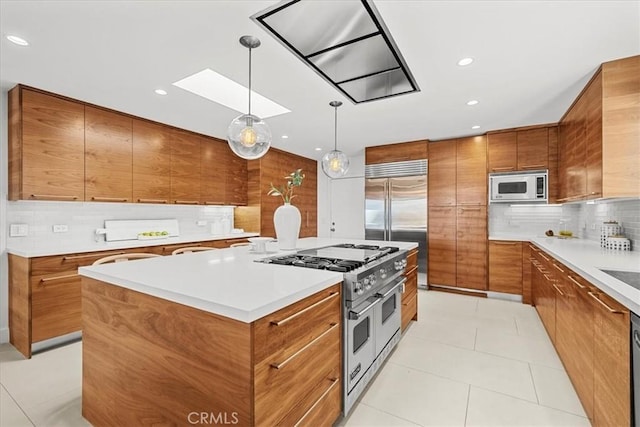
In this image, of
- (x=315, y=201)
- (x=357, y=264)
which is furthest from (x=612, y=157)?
(x=315, y=201)

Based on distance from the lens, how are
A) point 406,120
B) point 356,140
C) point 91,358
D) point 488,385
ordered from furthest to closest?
1. point 356,140
2. point 406,120
3. point 488,385
4. point 91,358

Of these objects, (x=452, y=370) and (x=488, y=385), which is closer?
(x=488, y=385)

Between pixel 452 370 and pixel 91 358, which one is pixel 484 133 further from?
pixel 91 358

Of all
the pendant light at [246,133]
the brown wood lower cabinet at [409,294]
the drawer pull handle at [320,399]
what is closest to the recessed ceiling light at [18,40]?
the pendant light at [246,133]

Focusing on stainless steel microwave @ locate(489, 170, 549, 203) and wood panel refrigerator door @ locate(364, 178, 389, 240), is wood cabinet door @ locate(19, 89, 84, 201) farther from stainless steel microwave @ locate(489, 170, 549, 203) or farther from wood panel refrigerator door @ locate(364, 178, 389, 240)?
stainless steel microwave @ locate(489, 170, 549, 203)

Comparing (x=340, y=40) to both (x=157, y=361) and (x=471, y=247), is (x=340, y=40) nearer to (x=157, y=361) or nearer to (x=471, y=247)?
(x=157, y=361)

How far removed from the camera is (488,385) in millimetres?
2131

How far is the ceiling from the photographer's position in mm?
1750

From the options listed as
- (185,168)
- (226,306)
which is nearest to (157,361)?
(226,306)

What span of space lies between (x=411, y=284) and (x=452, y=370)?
952mm

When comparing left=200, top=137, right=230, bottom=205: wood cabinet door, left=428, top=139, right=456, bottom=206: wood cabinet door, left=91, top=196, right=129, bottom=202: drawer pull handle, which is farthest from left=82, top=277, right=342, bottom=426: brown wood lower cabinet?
left=428, top=139, right=456, bottom=206: wood cabinet door

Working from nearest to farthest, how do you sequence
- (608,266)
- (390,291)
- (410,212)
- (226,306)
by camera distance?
(226,306) → (608,266) → (390,291) → (410,212)

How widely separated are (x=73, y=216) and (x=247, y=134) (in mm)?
2590

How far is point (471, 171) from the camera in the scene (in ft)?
14.8
